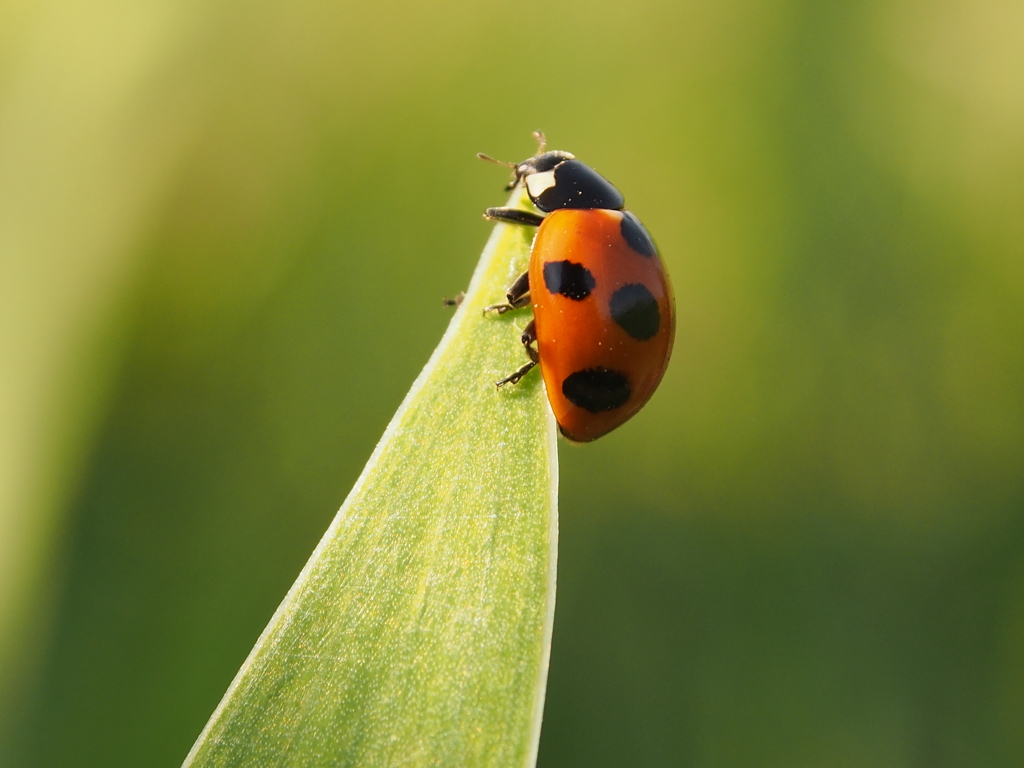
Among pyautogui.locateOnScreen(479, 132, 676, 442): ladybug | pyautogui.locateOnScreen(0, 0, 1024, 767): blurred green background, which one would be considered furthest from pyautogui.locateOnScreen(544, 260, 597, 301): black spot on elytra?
pyautogui.locateOnScreen(0, 0, 1024, 767): blurred green background

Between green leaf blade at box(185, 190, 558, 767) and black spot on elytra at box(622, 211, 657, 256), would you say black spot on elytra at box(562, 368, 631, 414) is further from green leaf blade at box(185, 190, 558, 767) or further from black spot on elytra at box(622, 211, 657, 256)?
green leaf blade at box(185, 190, 558, 767)

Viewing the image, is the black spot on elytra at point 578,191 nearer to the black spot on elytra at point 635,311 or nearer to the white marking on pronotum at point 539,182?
the white marking on pronotum at point 539,182

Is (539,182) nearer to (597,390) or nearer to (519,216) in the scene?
(519,216)

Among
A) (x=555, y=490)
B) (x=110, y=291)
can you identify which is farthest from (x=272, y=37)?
(x=555, y=490)

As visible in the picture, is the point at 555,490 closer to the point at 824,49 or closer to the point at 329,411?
the point at 329,411

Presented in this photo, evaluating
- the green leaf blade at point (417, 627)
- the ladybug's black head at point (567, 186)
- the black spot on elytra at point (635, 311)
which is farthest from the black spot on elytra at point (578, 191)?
the green leaf blade at point (417, 627)

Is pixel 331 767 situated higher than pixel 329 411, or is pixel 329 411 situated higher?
pixel 329 411
